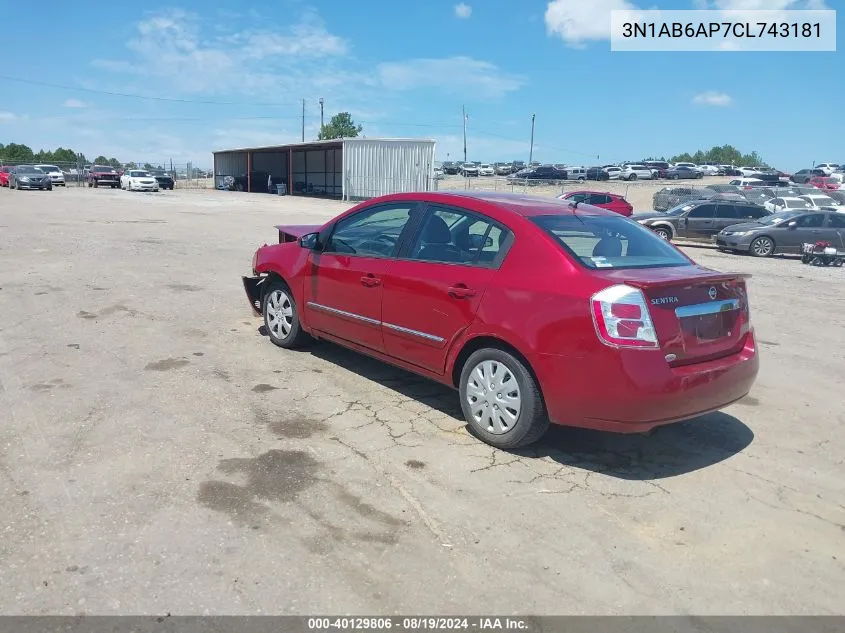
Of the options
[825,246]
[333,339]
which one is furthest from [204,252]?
[825,246]

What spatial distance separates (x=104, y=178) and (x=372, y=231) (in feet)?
160

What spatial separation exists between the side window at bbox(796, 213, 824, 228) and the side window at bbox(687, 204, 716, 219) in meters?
3.10

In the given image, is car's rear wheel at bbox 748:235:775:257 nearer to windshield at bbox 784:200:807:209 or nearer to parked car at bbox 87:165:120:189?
windshield at bbox 784:200:807:209

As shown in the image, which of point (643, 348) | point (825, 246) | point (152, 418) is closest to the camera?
point (643, 348)

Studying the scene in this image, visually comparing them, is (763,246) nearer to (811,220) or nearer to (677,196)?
(811,220)

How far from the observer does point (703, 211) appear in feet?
72.4

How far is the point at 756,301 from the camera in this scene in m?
10.9

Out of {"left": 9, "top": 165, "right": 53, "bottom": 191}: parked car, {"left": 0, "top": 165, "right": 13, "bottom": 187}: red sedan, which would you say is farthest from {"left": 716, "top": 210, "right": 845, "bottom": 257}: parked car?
{"left": 0, "top": 165, "right": 13, "bottom": 187}: red sedan

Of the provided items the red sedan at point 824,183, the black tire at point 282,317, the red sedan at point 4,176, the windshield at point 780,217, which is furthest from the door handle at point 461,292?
the red sedan at point 824,183

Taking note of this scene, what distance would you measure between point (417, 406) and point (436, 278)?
111 centimetres

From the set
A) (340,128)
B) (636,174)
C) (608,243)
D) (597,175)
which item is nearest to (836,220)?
(608,243)

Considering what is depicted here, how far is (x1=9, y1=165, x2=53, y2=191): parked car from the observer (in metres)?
40.0
